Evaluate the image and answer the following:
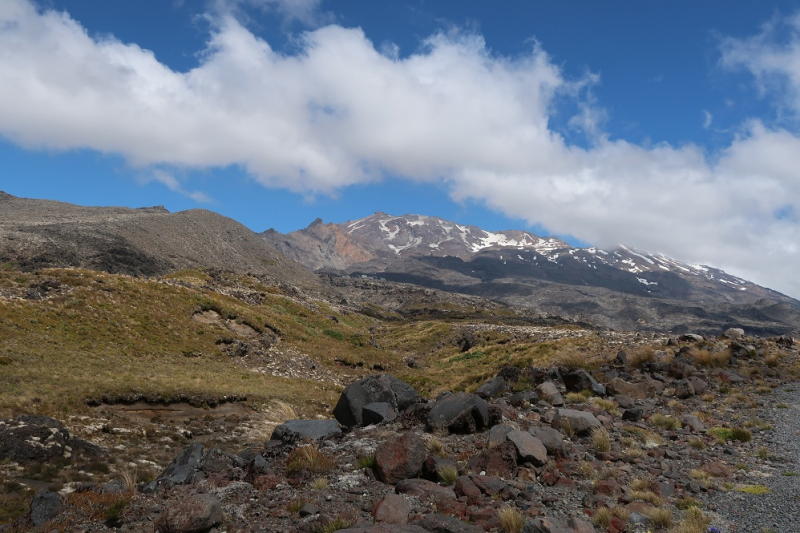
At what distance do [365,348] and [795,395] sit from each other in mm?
45154

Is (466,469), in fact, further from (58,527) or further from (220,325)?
(220,325)

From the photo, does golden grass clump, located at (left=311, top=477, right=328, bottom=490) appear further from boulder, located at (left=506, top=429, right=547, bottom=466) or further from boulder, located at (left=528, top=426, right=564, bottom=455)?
boulder, located at (left=528, top=426, right=564, bottom=455)

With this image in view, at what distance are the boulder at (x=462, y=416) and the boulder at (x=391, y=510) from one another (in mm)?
5691

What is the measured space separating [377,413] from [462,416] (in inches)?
172

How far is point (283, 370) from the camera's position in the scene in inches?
1683

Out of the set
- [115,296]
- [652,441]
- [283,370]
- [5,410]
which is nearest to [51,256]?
[115,296]

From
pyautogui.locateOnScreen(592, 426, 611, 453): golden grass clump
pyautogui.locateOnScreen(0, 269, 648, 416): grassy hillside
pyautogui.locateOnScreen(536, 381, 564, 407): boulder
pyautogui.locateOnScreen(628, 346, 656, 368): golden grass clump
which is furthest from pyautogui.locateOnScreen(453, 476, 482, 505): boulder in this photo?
pyautogui.locateOnScreen(0, 269, 648, 416): grassy hillside

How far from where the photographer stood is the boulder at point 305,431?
17344 millimetres

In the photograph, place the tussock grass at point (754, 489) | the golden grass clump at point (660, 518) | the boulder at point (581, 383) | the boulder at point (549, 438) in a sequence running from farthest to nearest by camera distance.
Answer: the boulder at point (581, 383) < the boulder at point (549, 438) < the tussock grass at point (754, 489) < the golden grass clump at point (660, 518)

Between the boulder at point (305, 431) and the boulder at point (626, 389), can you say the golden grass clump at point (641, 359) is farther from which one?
the boulder at point (305, 431)

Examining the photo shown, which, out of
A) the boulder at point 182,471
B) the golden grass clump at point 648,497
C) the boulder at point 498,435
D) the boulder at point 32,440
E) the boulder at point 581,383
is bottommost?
the boulder at point 32,440

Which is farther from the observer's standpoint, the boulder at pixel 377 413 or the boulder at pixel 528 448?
the boulder at pixel 377 413

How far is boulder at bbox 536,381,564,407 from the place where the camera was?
19.2m

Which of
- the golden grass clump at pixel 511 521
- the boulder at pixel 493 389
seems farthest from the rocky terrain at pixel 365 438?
the boulder at pixel 493 389
